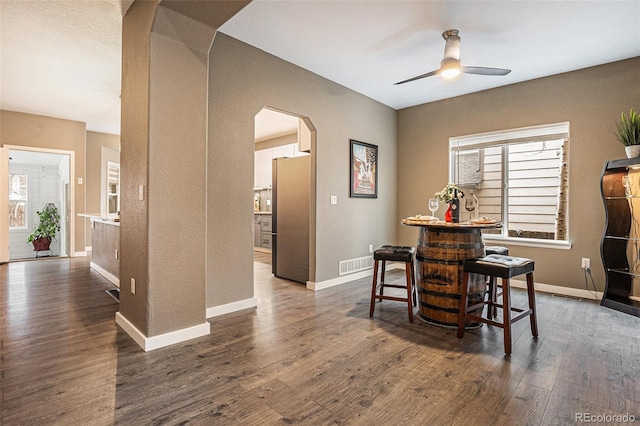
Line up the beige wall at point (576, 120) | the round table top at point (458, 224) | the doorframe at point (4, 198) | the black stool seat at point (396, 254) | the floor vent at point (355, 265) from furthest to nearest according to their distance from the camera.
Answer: the doorframe at point (4, 198), the floor vent at point (355, 265), the beige wall at point (576, 120), the black stool seat at point (396, 254), the round table top at point (458, 224)

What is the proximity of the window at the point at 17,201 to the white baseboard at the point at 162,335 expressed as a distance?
27.9 ft

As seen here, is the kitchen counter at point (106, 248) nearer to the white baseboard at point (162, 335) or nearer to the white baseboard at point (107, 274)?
the white baseboard at point (107, 274)

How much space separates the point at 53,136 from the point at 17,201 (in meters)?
3.85

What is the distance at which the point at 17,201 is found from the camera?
8414mm

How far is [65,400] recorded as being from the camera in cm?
167

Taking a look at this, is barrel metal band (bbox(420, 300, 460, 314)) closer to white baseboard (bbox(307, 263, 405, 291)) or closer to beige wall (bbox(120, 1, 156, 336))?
white baseboard (bbox(307, 263, 405, 291))

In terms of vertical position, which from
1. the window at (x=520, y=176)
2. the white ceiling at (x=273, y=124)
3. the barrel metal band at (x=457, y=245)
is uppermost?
the white ceiling at (x=273, y=124)

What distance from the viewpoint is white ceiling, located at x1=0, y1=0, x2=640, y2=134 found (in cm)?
268

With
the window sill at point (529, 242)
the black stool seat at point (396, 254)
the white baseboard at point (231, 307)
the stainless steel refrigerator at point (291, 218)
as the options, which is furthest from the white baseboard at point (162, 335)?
the window sill at point (529, 242)

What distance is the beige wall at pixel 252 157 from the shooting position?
9.83 feet

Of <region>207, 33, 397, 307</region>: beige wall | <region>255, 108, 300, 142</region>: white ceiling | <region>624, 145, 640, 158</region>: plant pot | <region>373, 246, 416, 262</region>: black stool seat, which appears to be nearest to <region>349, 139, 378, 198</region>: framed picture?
<region>207, 33, 397, 307</region>: beige wall

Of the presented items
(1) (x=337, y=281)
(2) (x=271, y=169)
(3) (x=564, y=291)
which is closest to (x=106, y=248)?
(1) (x=337, y=281)

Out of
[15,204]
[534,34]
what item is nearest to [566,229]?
[534,34]

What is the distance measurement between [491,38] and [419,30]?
Answer: 0.75 meters
